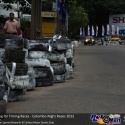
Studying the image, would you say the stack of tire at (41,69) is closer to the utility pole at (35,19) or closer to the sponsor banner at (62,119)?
the sponsor banner at (62,119)

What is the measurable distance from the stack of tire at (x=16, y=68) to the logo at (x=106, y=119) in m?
2.34

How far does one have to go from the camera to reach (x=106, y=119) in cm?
735

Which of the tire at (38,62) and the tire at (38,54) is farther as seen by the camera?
the tire at (38,54)

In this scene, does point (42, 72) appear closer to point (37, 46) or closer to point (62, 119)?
point (37, 46)

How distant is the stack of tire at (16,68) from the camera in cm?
960

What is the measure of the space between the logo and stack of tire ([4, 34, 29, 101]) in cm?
234

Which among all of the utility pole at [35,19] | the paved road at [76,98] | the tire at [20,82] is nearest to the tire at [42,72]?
the paved road at [76,98]

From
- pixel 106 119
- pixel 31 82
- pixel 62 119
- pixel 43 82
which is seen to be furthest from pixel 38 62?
pixel 106 119

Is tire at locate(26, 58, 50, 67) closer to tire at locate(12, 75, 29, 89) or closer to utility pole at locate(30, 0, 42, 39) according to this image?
tire at locate(12, 75, 29, 89)

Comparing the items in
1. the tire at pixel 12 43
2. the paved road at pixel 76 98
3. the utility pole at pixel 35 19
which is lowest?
the paved road at pixel 76 98

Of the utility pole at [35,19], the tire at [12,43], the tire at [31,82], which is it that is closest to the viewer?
the tire at [12,43]

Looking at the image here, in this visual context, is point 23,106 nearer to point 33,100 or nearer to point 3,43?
point 33,100

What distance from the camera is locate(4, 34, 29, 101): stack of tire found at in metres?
9.60

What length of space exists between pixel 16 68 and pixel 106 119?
317 cm
